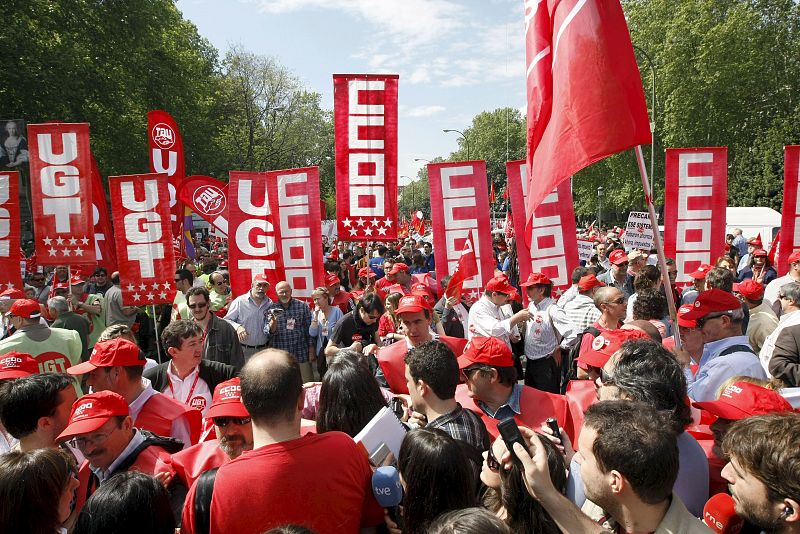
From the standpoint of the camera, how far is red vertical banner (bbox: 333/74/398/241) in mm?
7176

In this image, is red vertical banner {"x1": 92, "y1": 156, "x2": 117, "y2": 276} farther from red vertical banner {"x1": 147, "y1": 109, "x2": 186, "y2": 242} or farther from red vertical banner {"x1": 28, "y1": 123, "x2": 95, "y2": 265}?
red vertical banner {"x1": 28, "y1": 123, "x2": 95, "y2": 265}

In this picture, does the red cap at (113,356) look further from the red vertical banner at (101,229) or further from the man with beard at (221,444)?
the red vertical banner at (101,229)

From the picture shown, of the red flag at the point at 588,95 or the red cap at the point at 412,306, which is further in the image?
the red cap at the point at 412,306

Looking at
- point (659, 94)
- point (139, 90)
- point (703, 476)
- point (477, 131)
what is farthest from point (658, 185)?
point (477, 131)

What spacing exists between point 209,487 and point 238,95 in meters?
39.7

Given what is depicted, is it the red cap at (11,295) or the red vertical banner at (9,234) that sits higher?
the red vertical banner at (9,234)

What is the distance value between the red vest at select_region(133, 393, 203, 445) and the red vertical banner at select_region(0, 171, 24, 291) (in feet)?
18.6

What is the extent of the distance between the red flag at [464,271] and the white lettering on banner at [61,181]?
4.78 meters

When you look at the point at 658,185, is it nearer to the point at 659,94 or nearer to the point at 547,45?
the point at 659,94

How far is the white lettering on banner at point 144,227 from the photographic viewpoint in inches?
282

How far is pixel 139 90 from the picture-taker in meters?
26.1

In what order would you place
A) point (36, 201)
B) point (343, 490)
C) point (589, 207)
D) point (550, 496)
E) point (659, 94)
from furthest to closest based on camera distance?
point (589, 207) < point (659, 94) < point (36, 201) < point (343, 490) < point (550, 496)

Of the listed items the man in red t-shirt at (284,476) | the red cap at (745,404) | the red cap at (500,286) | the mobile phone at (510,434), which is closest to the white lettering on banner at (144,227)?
the red cap at (500,286)

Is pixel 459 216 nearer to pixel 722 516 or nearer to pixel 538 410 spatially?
pixel 538 410
